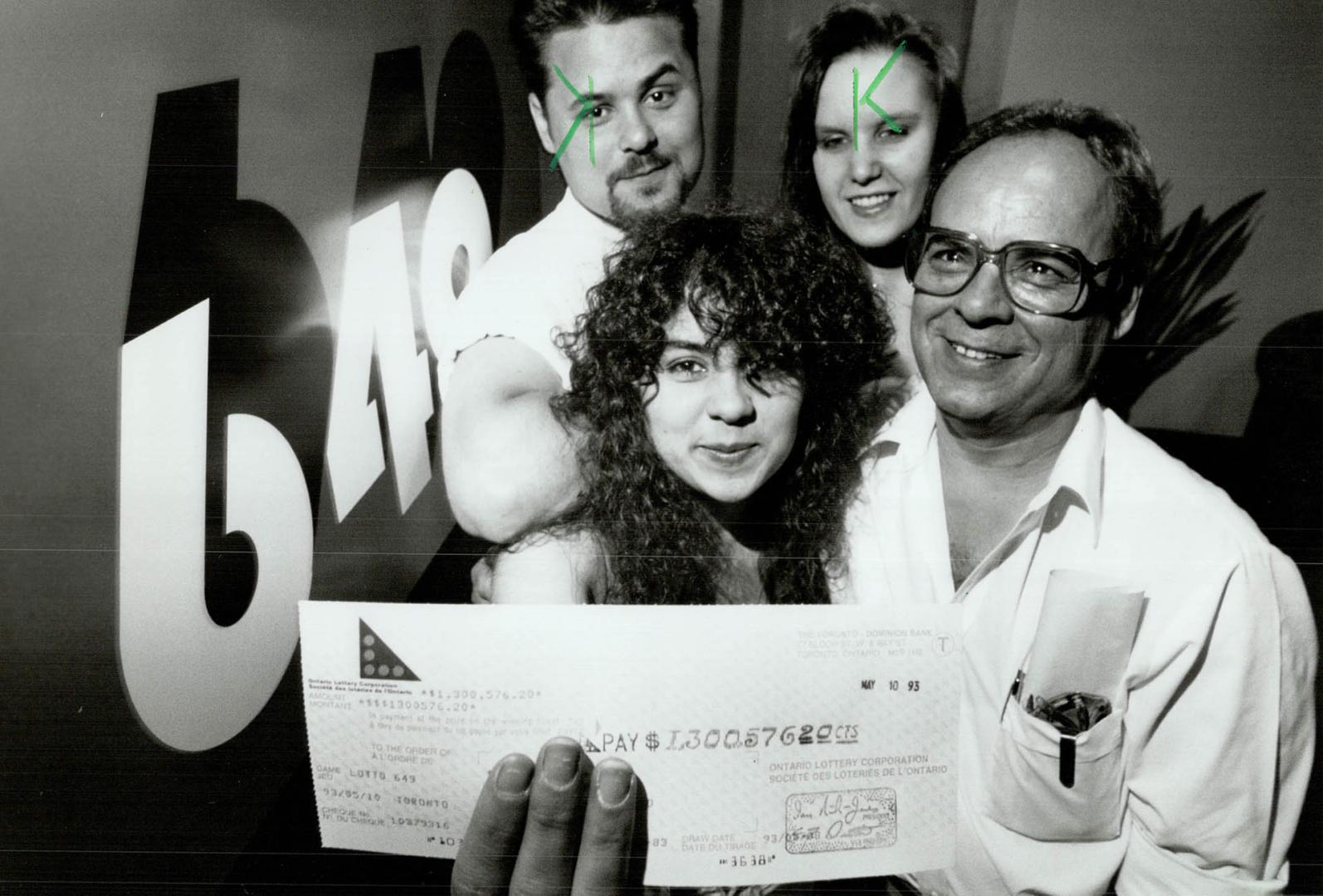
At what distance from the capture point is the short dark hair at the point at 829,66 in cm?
102

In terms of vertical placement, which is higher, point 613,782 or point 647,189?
point 647,189

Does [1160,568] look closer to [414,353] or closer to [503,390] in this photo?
[503,390]

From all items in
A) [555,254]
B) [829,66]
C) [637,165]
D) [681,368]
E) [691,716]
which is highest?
[829,66]

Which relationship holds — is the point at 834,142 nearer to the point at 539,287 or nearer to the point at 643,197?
the point at 643,197

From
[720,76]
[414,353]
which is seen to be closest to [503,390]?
[414,353]

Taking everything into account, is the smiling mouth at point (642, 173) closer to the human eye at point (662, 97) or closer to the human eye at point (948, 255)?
the human eye at point (662, 97)

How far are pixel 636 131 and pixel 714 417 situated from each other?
345mm

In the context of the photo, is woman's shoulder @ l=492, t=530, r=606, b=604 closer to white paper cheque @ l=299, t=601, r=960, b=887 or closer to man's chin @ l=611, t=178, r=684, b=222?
white paper cheque @ l=299, t=601, r=960, b=887

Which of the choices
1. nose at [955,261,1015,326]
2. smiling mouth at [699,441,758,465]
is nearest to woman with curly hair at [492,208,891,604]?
smiling mouth at [699,441,758,465]

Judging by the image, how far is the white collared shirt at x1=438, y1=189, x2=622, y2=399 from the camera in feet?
3.34

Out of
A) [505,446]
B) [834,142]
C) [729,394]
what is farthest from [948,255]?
[505,446]

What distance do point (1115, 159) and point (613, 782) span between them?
0.93 m

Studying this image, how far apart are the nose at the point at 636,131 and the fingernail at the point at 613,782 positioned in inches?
28.5

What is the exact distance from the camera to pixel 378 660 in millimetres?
1043
